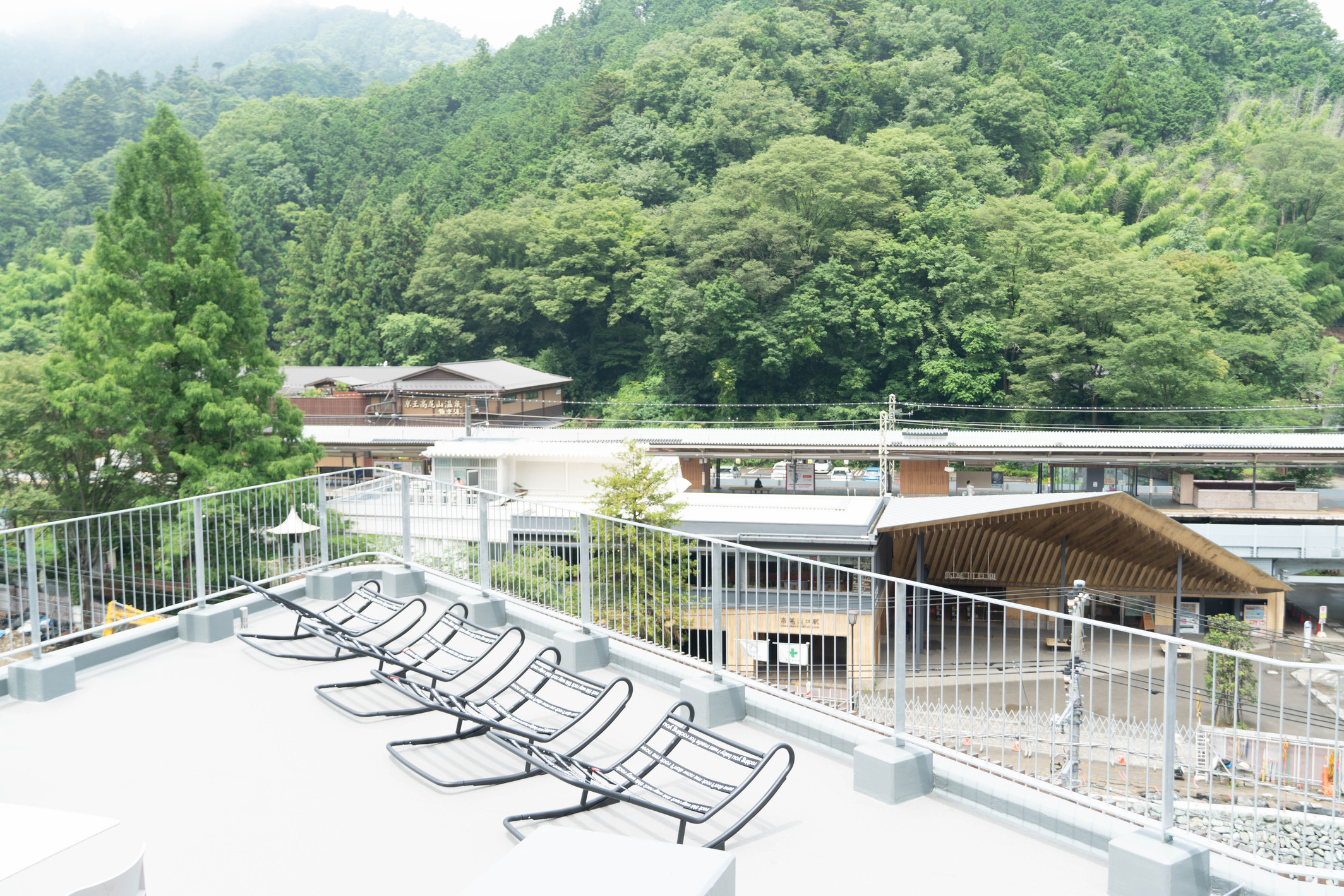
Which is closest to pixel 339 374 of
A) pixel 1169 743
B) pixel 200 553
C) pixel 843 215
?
pixel 843 215

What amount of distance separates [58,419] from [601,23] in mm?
98546

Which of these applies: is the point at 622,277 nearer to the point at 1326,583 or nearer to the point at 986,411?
the point at 986,411

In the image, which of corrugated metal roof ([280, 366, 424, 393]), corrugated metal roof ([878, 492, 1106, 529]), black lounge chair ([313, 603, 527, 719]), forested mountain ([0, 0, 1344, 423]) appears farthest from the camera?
corrugated metal roof ([280, 366, 424, 393])

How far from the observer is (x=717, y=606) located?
205 inches

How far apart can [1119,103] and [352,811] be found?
285 feet

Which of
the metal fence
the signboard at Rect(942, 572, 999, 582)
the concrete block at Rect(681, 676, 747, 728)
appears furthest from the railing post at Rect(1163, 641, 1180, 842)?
the signboard at Rect(942, 572, 999, 582)

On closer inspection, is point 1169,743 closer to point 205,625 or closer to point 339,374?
point 205,625

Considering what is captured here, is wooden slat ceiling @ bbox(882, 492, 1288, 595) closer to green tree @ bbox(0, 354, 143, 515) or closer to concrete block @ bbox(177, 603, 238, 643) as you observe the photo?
concrete block @ bbox(177, 603, 238, 643)

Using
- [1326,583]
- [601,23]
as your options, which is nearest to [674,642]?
[1326,583]

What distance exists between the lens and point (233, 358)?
24891 mm

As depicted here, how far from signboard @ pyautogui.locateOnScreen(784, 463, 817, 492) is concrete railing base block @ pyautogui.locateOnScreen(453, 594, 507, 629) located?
3528cm

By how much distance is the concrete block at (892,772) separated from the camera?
14.8 ft

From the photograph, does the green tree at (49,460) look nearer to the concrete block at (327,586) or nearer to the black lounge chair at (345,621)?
the concrete block at (327,586)

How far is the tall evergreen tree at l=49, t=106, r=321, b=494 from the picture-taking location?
2359 cm
